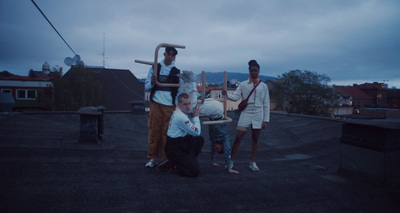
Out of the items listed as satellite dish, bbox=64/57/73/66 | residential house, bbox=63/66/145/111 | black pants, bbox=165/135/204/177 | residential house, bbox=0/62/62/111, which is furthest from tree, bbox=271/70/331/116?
black pants, bbox=165/135/204/177

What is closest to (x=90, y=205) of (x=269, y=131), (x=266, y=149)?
(x=266, y=149)

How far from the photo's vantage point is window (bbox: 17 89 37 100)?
33750 millimetres

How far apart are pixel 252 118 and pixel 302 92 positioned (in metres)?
38.5

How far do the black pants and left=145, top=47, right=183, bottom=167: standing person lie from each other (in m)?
0.31

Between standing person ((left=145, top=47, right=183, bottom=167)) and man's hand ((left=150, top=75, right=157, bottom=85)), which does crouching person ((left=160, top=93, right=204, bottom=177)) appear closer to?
standing person ((left=145, top=47, right=183, bottom=167))

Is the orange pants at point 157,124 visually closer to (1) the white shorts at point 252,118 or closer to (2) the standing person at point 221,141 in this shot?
(2) the standing person at point 221,141

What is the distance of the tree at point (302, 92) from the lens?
3809 centimetres

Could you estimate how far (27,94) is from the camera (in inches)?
1339

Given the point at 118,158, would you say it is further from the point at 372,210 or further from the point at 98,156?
the point at 372,210

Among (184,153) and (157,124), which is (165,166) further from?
(157,124)

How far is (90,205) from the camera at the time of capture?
2359 millimetres

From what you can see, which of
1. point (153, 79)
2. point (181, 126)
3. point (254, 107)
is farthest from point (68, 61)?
point (254, 107)

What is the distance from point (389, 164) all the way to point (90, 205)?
389 centimetres

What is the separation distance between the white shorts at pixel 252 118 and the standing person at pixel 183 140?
35.3 inches
